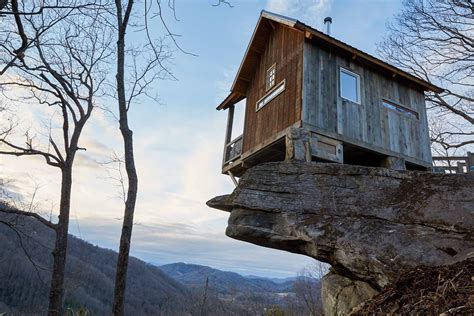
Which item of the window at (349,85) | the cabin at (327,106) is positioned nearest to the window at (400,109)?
the cabin at (327,106)

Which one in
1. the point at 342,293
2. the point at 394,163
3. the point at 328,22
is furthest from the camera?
the point at 328,22

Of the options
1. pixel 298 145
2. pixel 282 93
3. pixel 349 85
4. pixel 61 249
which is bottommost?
pixel 61 249

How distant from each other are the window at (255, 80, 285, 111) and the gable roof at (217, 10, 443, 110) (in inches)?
64.4

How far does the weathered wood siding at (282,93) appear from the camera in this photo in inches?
392

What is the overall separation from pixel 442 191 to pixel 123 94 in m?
8.45

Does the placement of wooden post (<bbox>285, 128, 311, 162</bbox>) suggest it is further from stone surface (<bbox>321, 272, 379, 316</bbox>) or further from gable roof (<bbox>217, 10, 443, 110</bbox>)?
gable roof (<bbox>217, 10, 443, 110</bbox>)

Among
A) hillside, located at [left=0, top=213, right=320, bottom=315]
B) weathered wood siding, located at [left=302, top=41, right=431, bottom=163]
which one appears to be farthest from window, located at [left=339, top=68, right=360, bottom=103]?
hillside, located at [left=0, top=213, right=320, bottom=315]

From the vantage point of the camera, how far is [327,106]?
9750mm

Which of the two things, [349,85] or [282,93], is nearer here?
[349,85]

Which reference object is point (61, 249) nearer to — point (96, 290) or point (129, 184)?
point (129, 184)

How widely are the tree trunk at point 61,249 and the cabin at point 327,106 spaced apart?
22.1 ft

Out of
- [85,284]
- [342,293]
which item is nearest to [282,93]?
[342,293]

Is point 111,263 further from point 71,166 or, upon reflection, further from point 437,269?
point 437,269

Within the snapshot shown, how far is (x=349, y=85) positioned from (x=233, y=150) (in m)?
5.04
